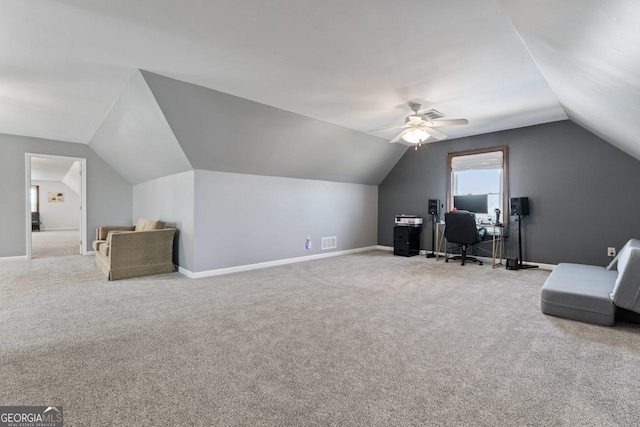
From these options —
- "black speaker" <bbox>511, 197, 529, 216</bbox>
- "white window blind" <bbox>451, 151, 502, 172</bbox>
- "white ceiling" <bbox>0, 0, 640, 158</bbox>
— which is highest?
"white ceiling" <bbox>0, 0, 640, 158</bbox>

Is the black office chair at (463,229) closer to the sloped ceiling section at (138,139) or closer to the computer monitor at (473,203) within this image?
the computer monitor at (473,203)

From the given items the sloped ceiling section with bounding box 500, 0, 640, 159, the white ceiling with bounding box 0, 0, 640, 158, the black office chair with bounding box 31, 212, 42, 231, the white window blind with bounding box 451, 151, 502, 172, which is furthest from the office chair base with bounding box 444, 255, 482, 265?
the black office chair with bounding box 31, 212, 42, 231

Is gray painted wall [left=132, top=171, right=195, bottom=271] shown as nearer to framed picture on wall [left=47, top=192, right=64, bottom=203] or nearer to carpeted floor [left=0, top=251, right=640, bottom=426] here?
carpeted floor [left=0, top=251, right=640, bottom=426]

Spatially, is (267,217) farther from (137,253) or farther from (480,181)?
(480,181)

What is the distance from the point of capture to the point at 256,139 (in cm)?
454

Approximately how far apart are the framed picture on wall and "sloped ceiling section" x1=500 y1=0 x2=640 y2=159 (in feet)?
52.5

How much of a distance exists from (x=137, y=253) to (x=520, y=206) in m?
6.31

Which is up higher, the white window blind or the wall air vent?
the white window blind

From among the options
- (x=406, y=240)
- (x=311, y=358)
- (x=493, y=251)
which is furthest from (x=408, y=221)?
(x=311, y=358)

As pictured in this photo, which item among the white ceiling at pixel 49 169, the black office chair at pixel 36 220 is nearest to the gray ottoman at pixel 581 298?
the white ceiling at pixel 49 169

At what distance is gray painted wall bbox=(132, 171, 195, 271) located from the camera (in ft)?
14.9

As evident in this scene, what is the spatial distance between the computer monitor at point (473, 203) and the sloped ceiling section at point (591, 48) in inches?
99.9

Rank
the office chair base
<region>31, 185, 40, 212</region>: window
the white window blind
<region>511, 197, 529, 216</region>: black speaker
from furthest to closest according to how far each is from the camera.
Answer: <region>31, 185, 40, 212</region>: window, the white window blind, the office chair base, <region>511, 197, 529, 216</region>: black speaker

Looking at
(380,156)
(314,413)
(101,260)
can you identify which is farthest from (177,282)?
(380,156)
